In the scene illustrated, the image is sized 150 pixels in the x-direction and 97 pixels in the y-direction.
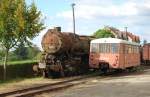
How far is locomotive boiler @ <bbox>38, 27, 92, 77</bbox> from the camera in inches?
1174

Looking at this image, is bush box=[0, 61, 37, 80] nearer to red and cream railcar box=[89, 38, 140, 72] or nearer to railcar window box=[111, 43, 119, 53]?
red and cream railcar box=[89, 38, 140, 72]

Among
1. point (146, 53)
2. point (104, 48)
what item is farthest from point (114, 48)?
point (146, 53)

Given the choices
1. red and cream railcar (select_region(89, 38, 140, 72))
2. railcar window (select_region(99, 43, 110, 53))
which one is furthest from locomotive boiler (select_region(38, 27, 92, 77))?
railcar window (select_region(99, 43, 110, 53))

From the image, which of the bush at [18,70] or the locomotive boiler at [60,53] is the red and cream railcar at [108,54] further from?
the bush at [18,70]

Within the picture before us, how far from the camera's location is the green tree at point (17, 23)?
27.1 meters

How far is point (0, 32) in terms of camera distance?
27.4 meters

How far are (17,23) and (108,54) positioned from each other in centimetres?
813

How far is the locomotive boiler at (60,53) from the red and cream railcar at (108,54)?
1.12 metres

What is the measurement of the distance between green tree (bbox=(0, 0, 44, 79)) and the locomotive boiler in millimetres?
2112

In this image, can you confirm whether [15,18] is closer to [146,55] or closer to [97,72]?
[97,72]

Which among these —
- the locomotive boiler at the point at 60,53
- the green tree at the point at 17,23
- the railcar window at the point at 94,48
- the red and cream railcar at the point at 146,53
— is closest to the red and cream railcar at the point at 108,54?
the railcar window at the point at 94,48

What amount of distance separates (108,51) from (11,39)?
798 cm

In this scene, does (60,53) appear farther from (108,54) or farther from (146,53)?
(146,53)

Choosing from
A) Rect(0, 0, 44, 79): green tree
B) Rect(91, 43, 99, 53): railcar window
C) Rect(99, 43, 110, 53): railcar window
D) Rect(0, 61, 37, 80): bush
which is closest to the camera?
Rect(0, 0, 44, 79): green tree
